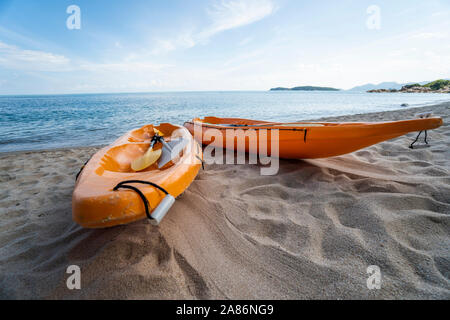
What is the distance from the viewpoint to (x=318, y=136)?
246 centimetres

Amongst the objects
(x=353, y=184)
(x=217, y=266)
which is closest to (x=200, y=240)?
(x=217, y=266)

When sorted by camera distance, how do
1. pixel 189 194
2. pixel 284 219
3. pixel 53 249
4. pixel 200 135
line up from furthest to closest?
pixel 200 135
pixel 189 194
pixel 284 219
pixel 53 249

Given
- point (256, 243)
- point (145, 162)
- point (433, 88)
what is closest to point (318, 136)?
point (256, 243)

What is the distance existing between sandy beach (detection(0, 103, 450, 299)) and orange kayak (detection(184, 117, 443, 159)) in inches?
15.7

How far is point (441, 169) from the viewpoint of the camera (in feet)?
7.52

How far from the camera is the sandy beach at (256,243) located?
118 cm

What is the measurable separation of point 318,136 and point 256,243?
1624 millimetres

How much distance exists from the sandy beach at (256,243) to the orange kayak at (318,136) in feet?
1.31
